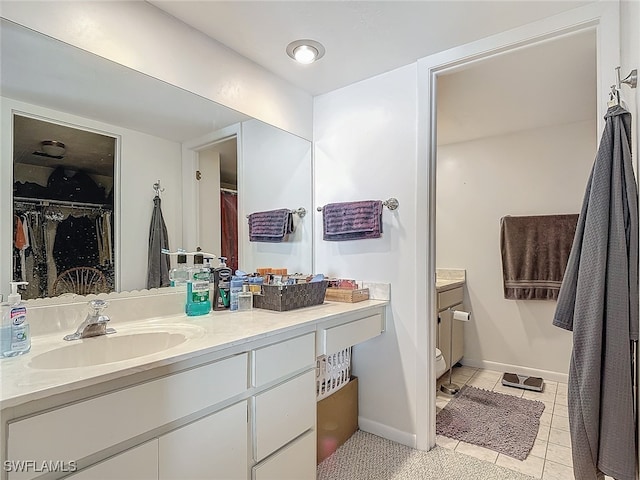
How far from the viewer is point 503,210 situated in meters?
3.16

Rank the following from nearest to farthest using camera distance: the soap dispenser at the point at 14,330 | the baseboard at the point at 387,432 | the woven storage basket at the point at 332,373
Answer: the soap dispenser at the point at 14,330 < the woven storage basket at the point at 332,373 < the baseboard at the point at 387,432

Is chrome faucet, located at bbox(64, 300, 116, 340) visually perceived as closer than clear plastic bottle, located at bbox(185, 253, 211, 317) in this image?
Yes

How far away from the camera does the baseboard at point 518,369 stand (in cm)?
288

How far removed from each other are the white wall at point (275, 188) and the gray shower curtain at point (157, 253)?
1.59 feet

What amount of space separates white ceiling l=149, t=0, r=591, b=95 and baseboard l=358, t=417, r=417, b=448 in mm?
2123

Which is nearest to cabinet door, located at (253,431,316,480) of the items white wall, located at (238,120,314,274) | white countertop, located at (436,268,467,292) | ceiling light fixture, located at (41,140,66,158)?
white wall, located at (238,120,314,274)

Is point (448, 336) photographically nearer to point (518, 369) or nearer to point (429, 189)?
point (518, 369)

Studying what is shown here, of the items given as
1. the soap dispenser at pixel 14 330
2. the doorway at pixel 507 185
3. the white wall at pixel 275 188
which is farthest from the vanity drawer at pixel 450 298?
the soap dispenser at pixel 14 330

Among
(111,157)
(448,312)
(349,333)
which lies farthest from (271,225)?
(448,312)

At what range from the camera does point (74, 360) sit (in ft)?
3.80

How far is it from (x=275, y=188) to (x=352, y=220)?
568mm

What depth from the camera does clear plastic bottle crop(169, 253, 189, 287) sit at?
66.7 inches

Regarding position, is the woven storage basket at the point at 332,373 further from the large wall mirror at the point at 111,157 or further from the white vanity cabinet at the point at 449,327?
the white vanity cabinet at the point at 449,327

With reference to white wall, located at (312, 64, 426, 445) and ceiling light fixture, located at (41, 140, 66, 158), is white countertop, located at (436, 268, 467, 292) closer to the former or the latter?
white wall, located at (312, 64, 426, 445)
